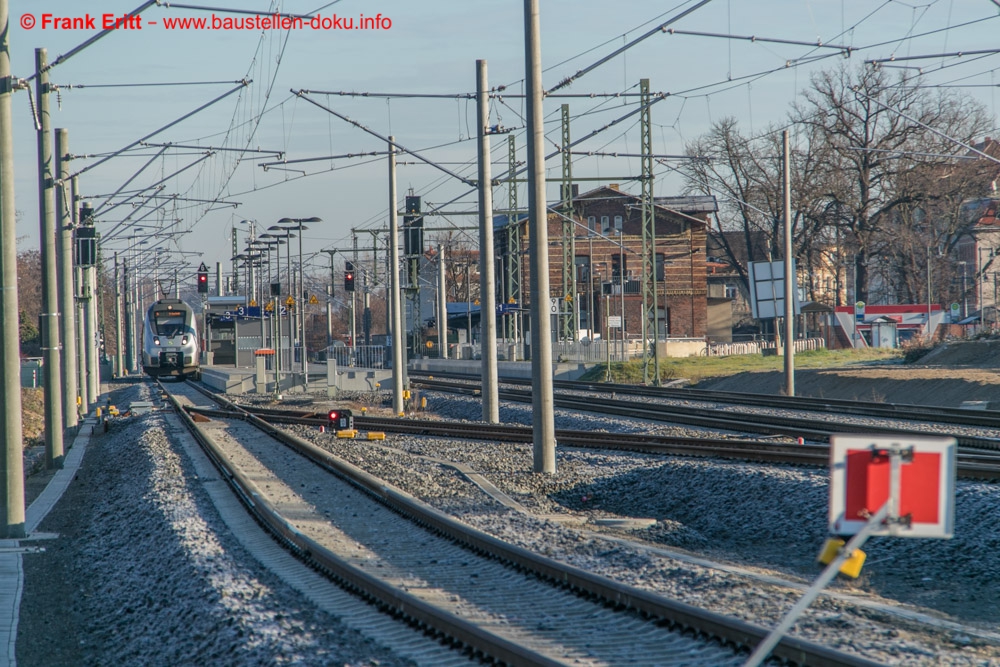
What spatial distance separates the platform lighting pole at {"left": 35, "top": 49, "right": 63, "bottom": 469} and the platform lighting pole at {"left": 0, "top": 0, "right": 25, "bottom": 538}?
194 inches

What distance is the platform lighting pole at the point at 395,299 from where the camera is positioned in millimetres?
27531

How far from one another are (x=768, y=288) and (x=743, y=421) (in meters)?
8.89

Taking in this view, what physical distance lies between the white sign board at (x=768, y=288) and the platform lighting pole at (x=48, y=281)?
1829 cm

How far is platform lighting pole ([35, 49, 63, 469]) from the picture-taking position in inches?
707

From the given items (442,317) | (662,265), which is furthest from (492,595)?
(662,265)

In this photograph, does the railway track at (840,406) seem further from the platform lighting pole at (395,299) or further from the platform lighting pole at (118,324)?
the platform lighting pole at (118,324)

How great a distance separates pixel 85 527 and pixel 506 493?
5419 mm

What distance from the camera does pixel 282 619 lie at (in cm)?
752

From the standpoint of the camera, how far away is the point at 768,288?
30250 mm

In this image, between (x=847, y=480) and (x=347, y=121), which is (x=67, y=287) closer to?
(x=347, y=121)

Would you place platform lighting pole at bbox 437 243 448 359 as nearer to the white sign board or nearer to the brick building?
the brick building

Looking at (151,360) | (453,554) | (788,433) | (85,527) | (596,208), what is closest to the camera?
(453,554)

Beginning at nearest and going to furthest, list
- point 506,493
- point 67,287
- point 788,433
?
point 506,493 → point 788,433 → point 67,287

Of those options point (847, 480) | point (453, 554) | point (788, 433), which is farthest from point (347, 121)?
point (847, 480)
